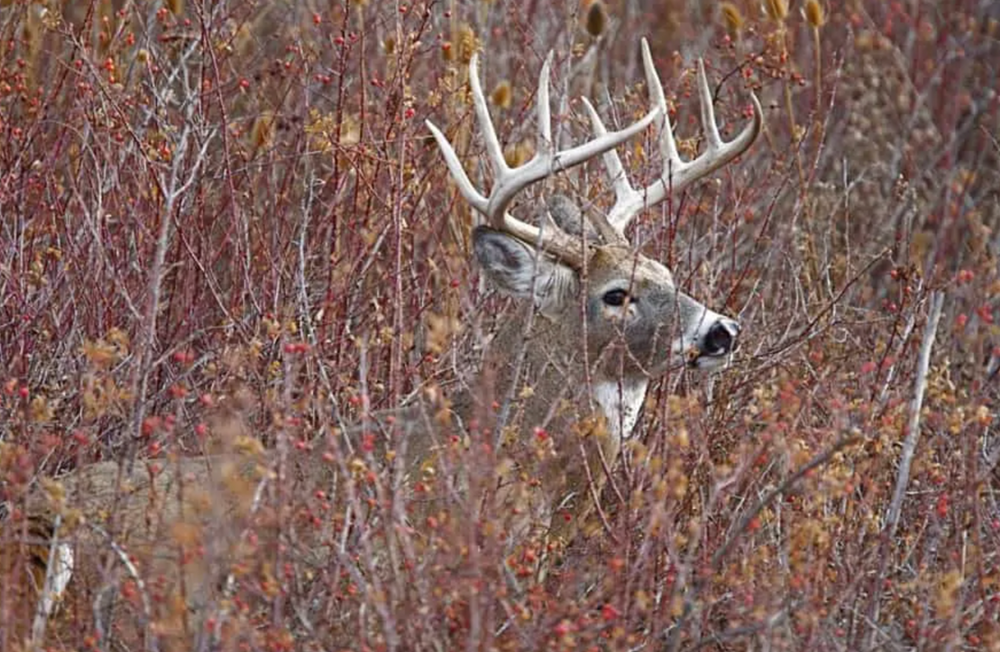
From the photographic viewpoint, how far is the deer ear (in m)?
5.70

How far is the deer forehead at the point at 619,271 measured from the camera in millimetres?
5766

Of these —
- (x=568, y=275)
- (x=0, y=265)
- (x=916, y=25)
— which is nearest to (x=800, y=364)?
(x=568, y=275)

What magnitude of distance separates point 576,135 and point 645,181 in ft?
5.46

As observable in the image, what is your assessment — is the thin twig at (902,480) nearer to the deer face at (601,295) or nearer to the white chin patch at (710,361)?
the white chin patch at (710,361)

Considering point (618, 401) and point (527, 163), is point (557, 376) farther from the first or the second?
point (527, 163)

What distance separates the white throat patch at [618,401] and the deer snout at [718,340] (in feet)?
0.81

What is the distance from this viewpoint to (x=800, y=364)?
622 cm

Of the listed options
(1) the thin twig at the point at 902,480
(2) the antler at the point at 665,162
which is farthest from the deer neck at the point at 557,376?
(1) the thin twig at the point at 902,480

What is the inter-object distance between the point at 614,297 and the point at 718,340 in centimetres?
38

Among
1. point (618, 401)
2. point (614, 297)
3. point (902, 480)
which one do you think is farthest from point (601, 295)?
point (902, 480)

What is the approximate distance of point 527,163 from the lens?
5535 mm

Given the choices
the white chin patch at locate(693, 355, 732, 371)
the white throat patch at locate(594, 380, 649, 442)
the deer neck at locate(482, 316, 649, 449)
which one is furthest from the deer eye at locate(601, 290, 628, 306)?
the white chin patch at locate(693, 355, 732, 371)

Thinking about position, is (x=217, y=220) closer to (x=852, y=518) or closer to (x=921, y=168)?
(x=852, y=518)

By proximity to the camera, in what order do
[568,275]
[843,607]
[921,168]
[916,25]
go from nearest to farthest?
[843,607] < [568,275] < [921,168] < [916,25]
